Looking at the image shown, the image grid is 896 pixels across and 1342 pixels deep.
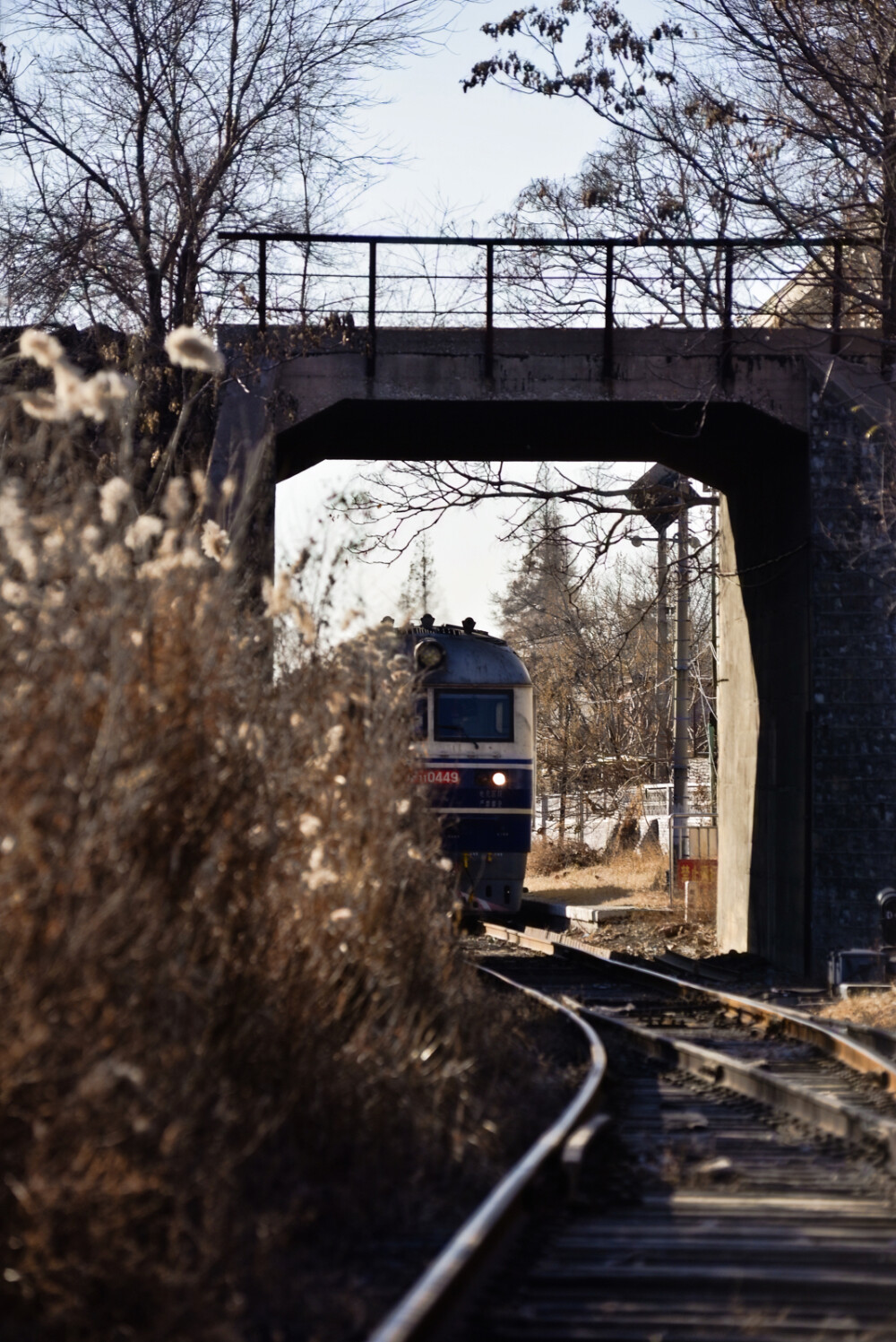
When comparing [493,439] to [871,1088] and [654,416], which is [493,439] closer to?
[654,416]

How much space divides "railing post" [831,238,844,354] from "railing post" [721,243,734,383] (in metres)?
0.93

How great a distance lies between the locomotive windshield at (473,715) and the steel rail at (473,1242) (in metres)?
10.4

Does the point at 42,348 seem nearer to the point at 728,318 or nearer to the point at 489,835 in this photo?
the point at 728,318

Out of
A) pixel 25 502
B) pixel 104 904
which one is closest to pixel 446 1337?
pixel 104 904

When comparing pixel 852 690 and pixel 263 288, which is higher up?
pixel 263 288

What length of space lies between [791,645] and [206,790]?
432 inches

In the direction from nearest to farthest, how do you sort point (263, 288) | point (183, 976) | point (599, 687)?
point (183, 976) < point (263, 288) < point (599, 687)

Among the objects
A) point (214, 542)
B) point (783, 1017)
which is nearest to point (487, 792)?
point (783, 1017)

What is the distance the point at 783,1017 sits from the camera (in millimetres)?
11203

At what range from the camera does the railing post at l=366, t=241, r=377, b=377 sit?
15109 millimetres

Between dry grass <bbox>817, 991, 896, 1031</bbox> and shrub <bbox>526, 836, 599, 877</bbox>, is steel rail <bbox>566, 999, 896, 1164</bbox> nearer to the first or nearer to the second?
dry grass <bbox>817, 991, 896, 1031</bbox>

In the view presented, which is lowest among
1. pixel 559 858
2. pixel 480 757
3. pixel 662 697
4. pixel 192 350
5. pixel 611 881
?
pixel 611 881

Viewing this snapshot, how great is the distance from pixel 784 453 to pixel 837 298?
1629 mm

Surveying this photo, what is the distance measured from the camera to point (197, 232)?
58.0 feet
